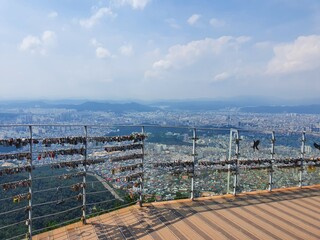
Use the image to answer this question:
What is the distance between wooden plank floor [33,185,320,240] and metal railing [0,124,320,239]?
353 millimetres

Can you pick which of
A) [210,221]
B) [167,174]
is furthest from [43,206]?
[210,221]

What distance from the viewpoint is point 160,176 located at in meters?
7.18

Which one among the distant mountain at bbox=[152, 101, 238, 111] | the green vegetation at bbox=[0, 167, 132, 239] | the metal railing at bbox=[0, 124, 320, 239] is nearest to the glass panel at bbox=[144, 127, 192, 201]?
the metal railing at bbox=[0, 124, 320, 239]

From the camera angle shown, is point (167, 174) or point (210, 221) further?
point (167, 174)

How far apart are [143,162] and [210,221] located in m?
1.83

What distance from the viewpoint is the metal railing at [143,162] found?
4680mm

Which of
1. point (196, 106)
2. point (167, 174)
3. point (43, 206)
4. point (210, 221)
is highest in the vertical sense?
point (167, 174)

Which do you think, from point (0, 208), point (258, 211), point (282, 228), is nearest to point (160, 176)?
point (258, 211)

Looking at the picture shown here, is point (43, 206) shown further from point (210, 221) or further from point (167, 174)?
point (210, 221)

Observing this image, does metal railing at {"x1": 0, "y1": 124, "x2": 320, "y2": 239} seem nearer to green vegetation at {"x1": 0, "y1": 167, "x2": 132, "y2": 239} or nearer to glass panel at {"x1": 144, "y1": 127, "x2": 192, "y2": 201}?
glass panel at {"x1": 144, "y1": 127, "x2": 192, "y2": 201}

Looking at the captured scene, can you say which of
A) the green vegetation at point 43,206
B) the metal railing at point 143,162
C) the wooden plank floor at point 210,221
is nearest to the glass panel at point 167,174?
the metal railing at point 143,162

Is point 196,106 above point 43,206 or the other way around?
above

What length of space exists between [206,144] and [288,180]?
2.56 metres

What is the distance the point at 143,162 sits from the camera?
6.16 m
